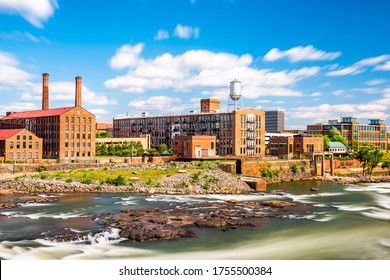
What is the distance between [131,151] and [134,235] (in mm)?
79043

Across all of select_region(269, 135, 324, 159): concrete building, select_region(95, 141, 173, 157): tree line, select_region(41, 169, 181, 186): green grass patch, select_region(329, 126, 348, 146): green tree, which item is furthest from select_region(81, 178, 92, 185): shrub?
select_region(329, 126, 348, 146): green tree

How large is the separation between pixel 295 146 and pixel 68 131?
2498 inches

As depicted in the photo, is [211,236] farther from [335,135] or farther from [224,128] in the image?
[335,135]

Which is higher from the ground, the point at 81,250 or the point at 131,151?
the point at 131,151

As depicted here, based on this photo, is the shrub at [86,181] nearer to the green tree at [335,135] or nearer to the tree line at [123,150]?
the tree line at [123,150]

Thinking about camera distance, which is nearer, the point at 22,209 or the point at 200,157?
the point at 22,209

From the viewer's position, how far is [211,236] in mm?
38031

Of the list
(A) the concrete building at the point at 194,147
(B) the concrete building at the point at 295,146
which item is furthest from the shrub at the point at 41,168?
(B) the concrete building at the point at 295,146

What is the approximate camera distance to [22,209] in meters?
48.4

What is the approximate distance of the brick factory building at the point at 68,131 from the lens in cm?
9994

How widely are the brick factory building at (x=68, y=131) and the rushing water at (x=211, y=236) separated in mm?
44320

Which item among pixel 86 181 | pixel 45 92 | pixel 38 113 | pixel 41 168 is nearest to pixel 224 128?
pixel 45 92
